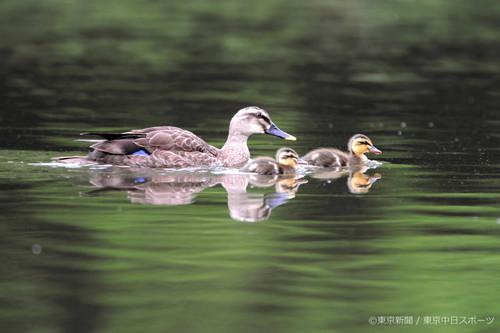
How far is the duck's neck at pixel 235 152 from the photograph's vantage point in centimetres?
1310

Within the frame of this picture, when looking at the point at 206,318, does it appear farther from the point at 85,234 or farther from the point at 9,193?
the point at 9,193

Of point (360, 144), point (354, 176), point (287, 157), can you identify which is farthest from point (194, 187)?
point (360, 144)

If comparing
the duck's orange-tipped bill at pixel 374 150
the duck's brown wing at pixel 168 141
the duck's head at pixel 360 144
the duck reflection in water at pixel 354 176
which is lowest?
the duck reflection in water at pixel 354 176

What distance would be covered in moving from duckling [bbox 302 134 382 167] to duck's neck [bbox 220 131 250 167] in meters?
0.74

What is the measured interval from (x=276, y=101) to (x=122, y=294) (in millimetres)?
13130

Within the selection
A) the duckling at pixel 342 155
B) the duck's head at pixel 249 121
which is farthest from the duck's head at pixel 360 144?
the duck's head at pixel 249 121

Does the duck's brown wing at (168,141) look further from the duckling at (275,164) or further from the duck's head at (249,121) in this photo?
the duck's head at (249,121)

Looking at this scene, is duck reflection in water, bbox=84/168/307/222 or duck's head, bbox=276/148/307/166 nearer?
duck reflection in water, bbox=84/168/307/222

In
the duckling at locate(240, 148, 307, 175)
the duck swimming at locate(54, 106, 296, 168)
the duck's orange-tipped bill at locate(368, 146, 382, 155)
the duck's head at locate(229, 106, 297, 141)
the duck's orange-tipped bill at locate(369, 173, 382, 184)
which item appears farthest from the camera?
the duck's orange-tipped bill at locate(368, 146, 382, 155)

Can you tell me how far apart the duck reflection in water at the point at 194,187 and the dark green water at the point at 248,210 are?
0.03 m

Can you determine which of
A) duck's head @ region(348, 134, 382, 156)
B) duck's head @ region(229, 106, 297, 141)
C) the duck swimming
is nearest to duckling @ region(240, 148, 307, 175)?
the duck swimming

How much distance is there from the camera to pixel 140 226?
9117mm

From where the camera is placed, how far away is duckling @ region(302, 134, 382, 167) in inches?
520

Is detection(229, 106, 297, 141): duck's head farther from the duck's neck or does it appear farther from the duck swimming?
the duck swimming
